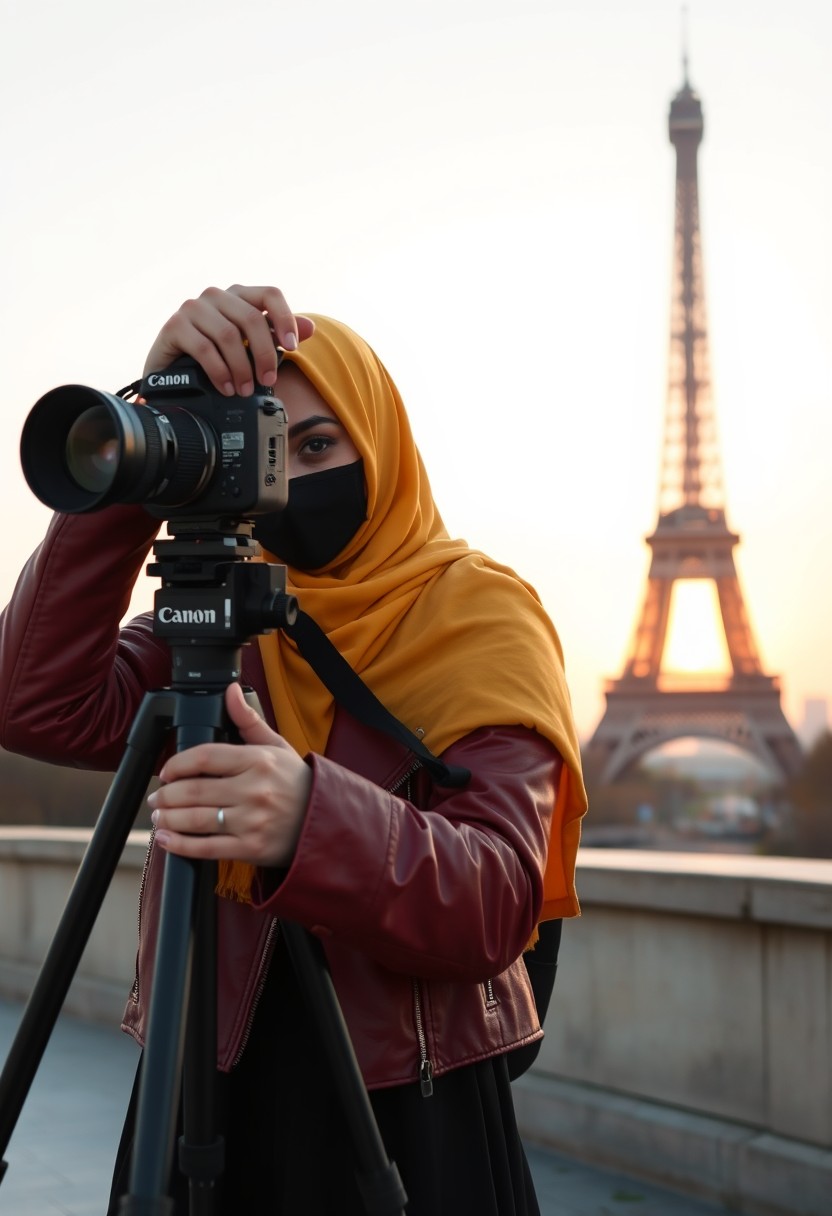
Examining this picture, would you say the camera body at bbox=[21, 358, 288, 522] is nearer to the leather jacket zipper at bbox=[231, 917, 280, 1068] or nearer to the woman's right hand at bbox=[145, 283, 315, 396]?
the woman's right hand at bbox=[145, 283, 315, 396]

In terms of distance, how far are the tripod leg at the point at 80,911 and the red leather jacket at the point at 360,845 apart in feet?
0.46

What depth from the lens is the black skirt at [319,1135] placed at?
158 cm

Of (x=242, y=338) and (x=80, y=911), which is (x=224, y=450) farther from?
(x=80, y=911)

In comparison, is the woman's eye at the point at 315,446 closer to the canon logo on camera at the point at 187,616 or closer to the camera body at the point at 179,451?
the camera body at the point at 179,451

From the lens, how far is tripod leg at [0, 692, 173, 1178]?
148 centimetres

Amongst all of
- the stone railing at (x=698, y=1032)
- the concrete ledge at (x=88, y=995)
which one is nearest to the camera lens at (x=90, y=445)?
the stone railing at (x=698, y=1032)

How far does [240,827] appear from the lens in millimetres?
1284

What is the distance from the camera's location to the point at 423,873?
4.45 ft

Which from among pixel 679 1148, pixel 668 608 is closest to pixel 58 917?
pixel 679 1148

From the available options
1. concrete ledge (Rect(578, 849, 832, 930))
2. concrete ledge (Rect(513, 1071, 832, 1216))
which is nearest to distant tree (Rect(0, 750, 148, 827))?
concrete ledge (Rect(513, 1071, 832, 1216))

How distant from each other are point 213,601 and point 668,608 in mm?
32760

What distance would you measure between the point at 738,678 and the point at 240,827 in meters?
34.8

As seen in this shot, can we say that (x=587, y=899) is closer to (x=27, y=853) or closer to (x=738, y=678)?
(x=27, y=853)

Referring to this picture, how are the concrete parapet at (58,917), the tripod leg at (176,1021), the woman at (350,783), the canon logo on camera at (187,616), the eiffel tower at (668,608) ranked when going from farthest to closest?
the eiffel tower at (668,608) < the concrete parapet at (58,917) < the canon logo on camera at (187,616) < the woman at (350,783) < the tripod leg at (176,1021)
